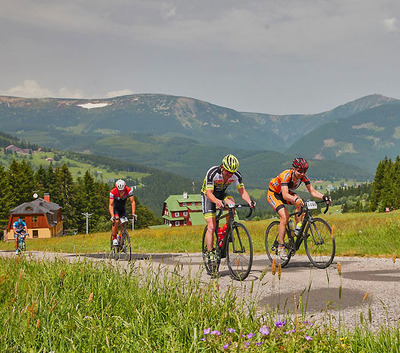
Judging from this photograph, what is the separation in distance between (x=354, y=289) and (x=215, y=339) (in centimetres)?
453

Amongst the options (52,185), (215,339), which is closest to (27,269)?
(215,339)

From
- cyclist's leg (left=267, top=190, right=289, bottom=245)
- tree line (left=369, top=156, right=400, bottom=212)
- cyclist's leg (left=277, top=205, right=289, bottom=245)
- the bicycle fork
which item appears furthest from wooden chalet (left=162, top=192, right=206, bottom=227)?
the bicycle fork

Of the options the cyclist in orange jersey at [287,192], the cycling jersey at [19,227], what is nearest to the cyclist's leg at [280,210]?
the cyclist in orange jersey at [287,192]

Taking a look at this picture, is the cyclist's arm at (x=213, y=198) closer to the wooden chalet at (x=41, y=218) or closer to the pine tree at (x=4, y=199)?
the pine tree at (x=4, y=199)

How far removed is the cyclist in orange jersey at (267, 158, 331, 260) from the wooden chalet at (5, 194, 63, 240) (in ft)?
258

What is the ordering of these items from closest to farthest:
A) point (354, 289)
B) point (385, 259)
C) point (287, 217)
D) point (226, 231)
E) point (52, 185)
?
point (354, 289), point (226, 231), point (287, 217), point (385, 259), point (52, 185)

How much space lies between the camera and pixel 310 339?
3836 millimetres

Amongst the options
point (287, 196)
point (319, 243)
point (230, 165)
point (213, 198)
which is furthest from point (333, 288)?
point (230, 165)

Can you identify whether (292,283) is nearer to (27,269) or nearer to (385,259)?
(385,259)

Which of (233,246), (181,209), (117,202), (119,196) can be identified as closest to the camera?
(233,246)

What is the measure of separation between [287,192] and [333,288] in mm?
2987

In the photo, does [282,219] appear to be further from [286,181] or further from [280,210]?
[286,181]

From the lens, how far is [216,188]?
32.9ft

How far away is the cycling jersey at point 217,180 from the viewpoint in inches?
383
